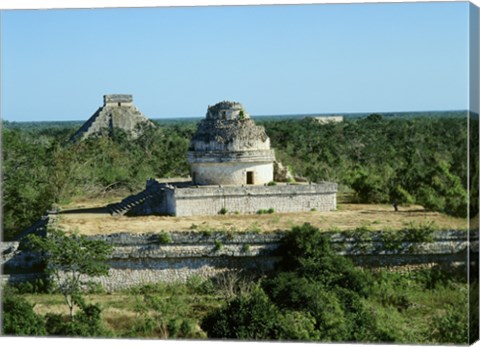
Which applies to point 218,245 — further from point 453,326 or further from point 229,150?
point 453,326

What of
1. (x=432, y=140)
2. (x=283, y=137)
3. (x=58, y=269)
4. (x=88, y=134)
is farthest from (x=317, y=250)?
(x=88, y=134)

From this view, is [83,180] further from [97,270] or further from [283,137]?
[283,137]

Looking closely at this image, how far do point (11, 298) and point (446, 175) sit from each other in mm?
8343

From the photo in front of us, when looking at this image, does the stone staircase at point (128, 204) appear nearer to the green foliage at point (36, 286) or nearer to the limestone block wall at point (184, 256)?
the limestone block wall at point (184, 256)

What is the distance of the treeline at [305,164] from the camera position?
17.3 m

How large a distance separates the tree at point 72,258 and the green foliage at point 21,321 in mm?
1861

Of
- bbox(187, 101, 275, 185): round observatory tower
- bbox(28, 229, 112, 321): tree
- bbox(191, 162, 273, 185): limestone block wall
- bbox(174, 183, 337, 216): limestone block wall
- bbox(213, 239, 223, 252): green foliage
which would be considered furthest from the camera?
bbox(191, 162, 273, 185): limestone block wall

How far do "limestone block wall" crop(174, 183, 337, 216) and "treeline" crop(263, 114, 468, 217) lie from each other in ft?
6.74

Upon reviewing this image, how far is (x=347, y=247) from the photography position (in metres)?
15.1

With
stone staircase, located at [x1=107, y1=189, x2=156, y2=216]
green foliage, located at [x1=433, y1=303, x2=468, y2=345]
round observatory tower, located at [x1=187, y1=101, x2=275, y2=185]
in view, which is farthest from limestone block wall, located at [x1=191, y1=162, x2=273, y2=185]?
green foliage, located at [x1=433, y1=303, x2=468, y2=345]

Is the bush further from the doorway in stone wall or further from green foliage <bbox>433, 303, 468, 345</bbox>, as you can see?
the doorway in stone wall

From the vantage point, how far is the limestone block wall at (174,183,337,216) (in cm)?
1722

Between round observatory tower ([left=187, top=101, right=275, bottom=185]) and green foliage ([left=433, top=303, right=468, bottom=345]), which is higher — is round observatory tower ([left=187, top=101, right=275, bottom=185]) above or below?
above

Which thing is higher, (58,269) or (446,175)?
(446,175)
